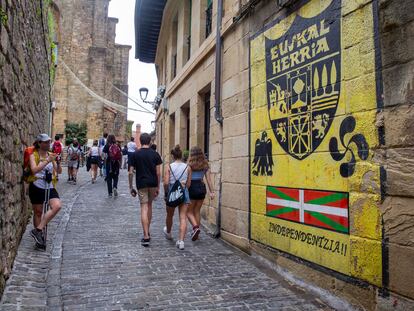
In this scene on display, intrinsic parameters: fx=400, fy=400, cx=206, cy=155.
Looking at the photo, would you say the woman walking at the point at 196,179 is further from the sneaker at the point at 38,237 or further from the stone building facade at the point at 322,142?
the sneaker at the point at 38,237

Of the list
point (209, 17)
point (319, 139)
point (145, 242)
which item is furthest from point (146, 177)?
point (209, 17)

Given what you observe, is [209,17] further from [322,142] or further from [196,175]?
[322,142]

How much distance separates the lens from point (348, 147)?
3850 mm

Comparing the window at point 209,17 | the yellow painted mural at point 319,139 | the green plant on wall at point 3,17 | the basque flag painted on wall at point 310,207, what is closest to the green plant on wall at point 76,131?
the window at point 209,17

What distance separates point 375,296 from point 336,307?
0.51 meters

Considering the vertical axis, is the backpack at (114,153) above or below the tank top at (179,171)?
above

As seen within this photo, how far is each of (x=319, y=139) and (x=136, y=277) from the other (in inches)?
99.9

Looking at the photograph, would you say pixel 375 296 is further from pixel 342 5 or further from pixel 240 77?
pixel 240 77

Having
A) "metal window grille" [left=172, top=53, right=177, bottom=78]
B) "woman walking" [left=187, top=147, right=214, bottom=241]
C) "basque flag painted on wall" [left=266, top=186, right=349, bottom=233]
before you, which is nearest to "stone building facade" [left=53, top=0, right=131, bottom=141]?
"metal window grille" [left=172, top=53, right=177, bottom=78]

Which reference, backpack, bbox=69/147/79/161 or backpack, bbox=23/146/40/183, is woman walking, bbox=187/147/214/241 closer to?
backpack, bbox=23/146/40/183

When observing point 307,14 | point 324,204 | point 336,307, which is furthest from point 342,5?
point 336,307

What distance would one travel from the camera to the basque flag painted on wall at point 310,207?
389 centimetres

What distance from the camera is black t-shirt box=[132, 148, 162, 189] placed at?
6.06 meters

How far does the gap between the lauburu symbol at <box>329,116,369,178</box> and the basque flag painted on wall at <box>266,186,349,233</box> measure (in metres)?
0.25
